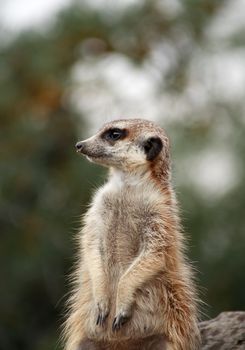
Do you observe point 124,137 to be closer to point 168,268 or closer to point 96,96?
point 168,268

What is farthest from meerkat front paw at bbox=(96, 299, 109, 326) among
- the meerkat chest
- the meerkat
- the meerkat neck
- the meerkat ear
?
the meerkat ear

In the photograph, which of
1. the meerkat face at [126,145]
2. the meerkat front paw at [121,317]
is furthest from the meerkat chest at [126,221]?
the meerkat front paw at [121,317]

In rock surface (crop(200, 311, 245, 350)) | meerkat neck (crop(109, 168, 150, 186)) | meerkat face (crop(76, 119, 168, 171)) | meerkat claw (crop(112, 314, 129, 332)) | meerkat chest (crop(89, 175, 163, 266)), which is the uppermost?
meerkat face (crop(76, 119, 168, 171))

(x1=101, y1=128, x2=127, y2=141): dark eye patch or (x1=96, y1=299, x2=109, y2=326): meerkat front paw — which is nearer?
(x1=96, y1=299, x2=109, y2=326): meerkat front paw

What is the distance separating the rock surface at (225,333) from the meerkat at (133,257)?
297 millimetres

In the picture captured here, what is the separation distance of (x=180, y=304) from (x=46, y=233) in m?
10.5

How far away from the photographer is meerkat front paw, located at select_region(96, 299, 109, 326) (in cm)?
752

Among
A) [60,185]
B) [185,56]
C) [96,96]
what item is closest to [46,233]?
[60,185]

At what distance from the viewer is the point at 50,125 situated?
728 inches

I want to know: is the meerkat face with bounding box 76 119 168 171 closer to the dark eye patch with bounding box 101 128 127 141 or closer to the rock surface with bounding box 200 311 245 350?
the dark eye patch with bounding box 101 128 127 141

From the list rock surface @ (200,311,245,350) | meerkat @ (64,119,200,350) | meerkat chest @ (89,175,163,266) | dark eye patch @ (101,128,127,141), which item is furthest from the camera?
rock surface @ (200,311,245,350)

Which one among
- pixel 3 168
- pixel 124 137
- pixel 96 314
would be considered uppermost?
pixel 3 168

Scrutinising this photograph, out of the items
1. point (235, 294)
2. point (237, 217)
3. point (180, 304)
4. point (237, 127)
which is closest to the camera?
point (180, 304)

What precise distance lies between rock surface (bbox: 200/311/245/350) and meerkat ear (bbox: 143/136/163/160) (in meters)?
1.05
